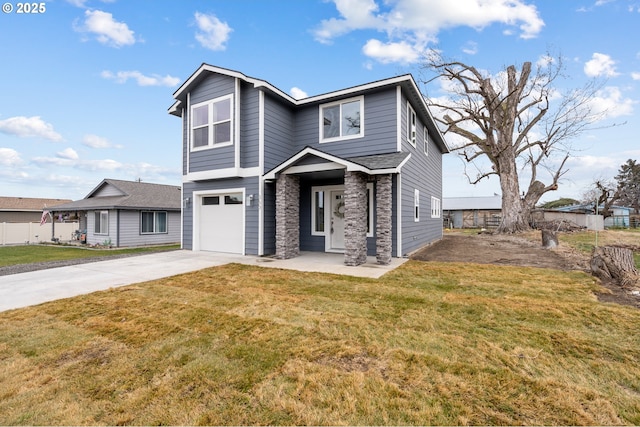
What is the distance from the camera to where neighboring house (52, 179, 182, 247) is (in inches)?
625

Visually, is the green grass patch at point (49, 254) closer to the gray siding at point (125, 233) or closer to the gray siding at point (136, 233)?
the gray siding at point (125, 233)

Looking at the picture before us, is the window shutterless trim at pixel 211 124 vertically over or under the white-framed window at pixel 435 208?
over

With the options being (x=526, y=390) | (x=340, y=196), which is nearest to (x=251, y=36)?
(x=340, y=196)

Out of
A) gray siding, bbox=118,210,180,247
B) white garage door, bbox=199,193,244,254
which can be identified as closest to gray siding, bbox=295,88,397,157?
white garage door, bbox=199,193,244,254

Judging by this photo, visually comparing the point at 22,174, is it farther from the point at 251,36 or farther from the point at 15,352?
the point at 15,352

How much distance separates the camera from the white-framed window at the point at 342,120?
9930 millimetres

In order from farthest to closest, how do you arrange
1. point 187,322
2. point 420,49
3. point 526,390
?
point 420,49 → point 187,322 → point 526,390

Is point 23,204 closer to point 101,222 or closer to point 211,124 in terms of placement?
point 101,222

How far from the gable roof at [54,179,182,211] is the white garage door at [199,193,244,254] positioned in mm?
7210

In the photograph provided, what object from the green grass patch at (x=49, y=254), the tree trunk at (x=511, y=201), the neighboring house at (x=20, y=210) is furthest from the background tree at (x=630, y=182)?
the neighboring house at (x=20, y=210)

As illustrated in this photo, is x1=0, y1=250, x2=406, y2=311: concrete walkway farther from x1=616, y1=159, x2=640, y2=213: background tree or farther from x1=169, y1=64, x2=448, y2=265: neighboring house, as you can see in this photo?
x1=616, y1=159, x2=640, y2=213: background tree

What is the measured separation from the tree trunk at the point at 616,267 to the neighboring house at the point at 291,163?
459cm

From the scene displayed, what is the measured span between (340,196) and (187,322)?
23.5 feet

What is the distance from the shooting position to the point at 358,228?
7879mm
